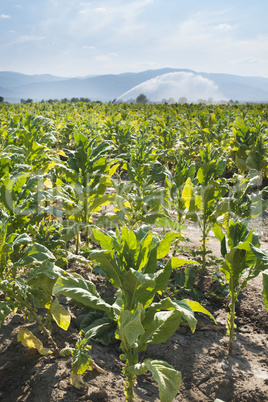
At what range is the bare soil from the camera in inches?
76.0

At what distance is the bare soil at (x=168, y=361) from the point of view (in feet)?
6.33

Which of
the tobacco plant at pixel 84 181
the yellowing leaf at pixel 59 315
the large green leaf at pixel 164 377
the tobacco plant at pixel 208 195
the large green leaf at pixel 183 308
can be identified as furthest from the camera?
the tobacco plant at pixel 84 181

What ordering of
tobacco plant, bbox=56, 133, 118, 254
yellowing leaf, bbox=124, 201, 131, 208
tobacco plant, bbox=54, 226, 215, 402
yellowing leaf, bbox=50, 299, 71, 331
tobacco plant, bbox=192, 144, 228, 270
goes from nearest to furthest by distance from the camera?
tobacco plant, bbox=54, 226, 215, 402 → yellowing leaf, bbox=50, 299, 71, 331 → tobacco plant, bbox=192, 144, 228, 270 → tobacco plant, bbox=56, 133, 118, 254 → yellowing leaf, bbox=124, 201, 131, 208

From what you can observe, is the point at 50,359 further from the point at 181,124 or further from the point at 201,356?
the point at 181,124

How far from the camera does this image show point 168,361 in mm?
2299

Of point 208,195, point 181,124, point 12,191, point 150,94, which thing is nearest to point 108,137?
point 181,124

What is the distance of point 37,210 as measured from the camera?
2.78m

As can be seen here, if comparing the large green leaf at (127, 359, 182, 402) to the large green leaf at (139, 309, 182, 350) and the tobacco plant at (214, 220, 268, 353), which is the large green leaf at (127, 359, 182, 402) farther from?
the tobacco plant at (214, 220, 268, 353)

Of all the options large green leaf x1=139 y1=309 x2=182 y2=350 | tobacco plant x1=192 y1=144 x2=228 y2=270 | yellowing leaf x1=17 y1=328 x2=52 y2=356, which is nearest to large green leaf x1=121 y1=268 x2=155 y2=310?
large green leaf x1=139 y1=309 x2=182 y2=350

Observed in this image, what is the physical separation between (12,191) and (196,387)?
6.03 ft

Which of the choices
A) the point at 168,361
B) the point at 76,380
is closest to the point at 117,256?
the point at 76,380

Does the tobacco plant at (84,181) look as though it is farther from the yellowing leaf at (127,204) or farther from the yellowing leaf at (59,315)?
the yellowing leaf at (59,315)

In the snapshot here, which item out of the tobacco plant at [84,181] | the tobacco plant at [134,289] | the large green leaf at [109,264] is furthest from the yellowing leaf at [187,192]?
the large green leaf at [109,264]

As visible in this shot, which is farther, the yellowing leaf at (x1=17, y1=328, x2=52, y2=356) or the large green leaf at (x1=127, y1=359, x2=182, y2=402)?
the yellowing leaf at (x1=17, y1=328, x2=52, y2=356)
